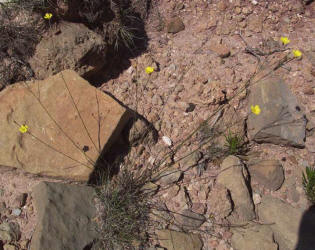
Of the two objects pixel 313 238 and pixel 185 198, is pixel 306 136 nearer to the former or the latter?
pixel 313 238

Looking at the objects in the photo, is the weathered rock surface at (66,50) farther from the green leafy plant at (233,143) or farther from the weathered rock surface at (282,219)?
the weathered rock surface at (282,219)

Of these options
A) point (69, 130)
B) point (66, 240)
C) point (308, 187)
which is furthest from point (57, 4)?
point (308, 187)

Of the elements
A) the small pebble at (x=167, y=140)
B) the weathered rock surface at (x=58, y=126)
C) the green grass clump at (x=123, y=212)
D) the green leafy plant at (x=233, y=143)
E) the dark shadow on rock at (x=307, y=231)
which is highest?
the weathered rock surface at (x=58, y=126)

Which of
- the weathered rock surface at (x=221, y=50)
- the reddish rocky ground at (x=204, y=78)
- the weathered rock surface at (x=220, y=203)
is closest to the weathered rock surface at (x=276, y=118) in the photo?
the reddish rocky ground at (x=204, y=78)

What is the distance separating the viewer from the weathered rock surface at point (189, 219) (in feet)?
9.21

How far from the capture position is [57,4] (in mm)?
3176

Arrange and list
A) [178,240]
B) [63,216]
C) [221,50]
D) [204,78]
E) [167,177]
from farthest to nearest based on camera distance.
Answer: [221,50] < [204,78] < [167,177] < [178,240] < [63,216]

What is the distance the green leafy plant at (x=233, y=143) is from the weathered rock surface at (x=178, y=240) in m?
0.91

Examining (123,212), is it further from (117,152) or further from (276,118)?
(276,118)

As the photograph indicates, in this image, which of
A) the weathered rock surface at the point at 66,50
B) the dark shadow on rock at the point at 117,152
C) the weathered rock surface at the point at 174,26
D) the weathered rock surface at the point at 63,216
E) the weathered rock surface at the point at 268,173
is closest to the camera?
the weathered rock surface at the point at 63,216

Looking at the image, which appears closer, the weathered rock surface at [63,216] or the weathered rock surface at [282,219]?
the weathered rock surface at [63,216]

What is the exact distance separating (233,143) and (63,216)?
171 centimetres

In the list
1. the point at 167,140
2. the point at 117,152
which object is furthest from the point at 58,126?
the point at 167,140

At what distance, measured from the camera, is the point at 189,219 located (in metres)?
2.83
